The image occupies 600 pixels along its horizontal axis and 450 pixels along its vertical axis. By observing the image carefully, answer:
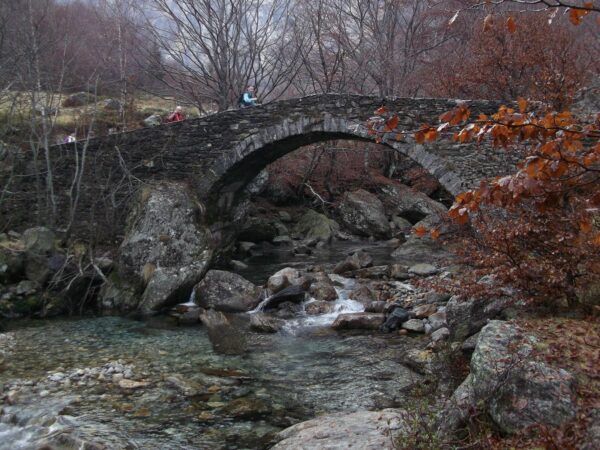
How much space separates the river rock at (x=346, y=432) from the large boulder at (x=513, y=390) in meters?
0.42

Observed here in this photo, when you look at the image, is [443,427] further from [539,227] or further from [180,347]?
[180,347]

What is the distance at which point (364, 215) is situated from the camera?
16938mm

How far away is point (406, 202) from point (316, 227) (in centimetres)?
349

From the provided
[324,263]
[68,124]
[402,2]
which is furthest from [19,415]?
[402,2]

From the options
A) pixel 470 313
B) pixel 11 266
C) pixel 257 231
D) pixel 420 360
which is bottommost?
pixel 420 360

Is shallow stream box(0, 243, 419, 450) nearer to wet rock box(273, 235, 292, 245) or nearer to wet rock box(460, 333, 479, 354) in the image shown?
wet rock box(460, 333, 479, 354)

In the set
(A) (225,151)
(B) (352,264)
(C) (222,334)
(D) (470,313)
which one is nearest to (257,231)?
(A) (225,151)

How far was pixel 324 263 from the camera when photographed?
41.6 ft

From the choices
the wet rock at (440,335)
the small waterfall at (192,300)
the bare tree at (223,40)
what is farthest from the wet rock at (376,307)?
the bare tree at (223,40)

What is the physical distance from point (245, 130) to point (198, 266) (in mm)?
3027

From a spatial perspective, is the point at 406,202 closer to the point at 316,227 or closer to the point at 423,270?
the point at 316,227

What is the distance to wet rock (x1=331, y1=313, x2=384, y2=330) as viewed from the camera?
7.97m

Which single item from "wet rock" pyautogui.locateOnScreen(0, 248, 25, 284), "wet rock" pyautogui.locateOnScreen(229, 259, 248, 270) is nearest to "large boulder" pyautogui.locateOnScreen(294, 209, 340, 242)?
"wet rock" pyautogui.locateOnScreen(229, 259, 248, 270)

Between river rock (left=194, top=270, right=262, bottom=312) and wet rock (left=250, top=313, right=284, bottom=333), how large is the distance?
3.27 ft
